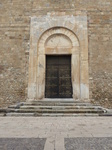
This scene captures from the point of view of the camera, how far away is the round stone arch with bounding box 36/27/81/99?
7.73 m

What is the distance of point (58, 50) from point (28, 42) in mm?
1660

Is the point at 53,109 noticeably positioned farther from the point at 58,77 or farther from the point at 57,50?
the point at 57,50

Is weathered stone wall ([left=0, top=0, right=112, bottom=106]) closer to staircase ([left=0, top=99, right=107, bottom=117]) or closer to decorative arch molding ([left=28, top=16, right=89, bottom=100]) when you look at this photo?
decorative arch molding ([left=28, top=16, right=89, bottom=100])

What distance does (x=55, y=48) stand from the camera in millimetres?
8094

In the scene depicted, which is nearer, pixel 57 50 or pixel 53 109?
pixel 53 109

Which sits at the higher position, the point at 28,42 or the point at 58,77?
the point at 28,42

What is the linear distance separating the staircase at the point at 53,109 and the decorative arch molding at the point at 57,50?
850 mm

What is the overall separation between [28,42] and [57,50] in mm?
1609

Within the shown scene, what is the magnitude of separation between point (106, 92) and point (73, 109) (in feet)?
7.38

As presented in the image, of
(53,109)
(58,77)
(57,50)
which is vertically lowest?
(53,109)

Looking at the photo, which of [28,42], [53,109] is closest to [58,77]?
[53,109]

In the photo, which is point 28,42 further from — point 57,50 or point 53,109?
point 53,109

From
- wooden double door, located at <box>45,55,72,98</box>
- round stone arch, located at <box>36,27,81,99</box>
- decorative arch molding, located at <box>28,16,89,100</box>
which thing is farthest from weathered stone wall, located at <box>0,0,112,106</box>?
wooden double door, located at <box>45,55,72,98</box>

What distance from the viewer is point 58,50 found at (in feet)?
26.4
